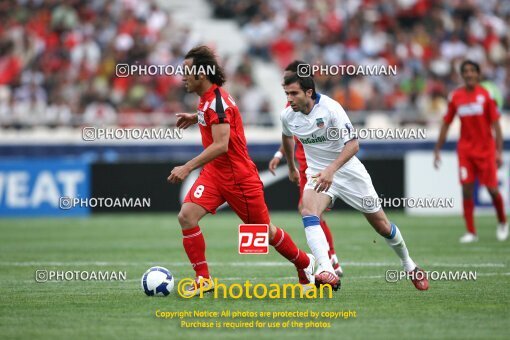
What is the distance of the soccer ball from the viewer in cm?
927

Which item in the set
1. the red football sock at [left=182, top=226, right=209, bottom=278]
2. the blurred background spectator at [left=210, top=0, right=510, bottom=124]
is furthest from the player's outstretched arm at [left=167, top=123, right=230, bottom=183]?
the blurred background spectator at [left=210, top=0, right=510, bottom=124]

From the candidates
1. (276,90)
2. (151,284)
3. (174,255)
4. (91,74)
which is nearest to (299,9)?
(276,90)

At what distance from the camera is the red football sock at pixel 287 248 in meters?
9.46

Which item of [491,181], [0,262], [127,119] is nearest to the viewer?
[0,262]

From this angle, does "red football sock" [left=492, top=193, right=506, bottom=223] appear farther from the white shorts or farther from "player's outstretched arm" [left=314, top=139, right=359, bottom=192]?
"player's outstretched arm" [left=314, top=139, right=359, bottom=192]

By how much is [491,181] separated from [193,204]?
7380 millimetres

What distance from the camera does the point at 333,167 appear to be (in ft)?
29.5

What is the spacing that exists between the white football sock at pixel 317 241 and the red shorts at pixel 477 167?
6466 millimetres

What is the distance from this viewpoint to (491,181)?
1527 cm

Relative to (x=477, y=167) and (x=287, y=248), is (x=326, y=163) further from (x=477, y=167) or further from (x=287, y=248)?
(x=477, y=167)

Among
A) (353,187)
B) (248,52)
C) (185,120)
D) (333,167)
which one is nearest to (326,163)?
(353,187)

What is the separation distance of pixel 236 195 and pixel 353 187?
3.78 ft

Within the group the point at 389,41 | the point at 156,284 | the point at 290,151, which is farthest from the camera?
the point at 389,41

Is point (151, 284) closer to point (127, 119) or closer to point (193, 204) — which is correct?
point (193, 204)
